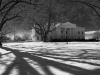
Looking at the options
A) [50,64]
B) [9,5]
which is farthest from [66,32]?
[50,64]

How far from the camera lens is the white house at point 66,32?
57.7 m

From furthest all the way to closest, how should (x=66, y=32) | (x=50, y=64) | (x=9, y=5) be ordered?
(x=66, y=32) → (x=9, y=5) → (x=50, y=64)

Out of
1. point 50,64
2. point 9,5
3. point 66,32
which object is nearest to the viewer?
point 50,64

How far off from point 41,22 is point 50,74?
1432 inches

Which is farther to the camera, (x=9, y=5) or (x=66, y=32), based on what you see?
(x=66, y=32)

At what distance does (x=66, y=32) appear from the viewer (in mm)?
60469

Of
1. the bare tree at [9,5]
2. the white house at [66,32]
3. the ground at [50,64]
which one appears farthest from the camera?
the white house at [66,32]

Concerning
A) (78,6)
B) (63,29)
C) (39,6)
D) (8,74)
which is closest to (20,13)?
(39,6)

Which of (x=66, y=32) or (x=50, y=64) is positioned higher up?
(x=66, y=32)

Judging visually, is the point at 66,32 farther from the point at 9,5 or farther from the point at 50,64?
the point at 50,64

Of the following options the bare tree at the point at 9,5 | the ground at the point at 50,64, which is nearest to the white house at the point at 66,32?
the bare tree at the point at 9,5

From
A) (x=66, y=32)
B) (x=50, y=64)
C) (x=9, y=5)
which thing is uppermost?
(x=9, y=5)

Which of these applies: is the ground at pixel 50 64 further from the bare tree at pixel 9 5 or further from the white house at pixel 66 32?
the white house at pixel 66 32

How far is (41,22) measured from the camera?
3934 cm
